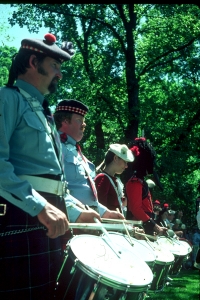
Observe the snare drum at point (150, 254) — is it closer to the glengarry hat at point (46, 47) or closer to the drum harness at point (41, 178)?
the drum harness at point (41, 178)

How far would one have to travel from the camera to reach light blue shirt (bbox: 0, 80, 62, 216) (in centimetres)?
262

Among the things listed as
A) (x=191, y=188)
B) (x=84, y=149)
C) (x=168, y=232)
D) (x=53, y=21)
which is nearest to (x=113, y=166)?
(x=168, y=232)

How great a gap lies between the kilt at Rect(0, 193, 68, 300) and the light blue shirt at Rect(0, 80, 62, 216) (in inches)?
5.6

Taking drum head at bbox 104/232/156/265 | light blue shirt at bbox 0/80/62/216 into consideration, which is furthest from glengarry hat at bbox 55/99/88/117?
light blue shirt at bbox 0/80/62/216

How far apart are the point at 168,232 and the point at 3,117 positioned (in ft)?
20.1

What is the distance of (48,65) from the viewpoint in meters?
3.07

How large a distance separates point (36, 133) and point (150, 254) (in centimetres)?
183

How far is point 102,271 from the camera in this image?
9.73 feet

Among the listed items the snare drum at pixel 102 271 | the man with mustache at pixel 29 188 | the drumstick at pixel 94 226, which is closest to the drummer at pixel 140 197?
the drumstick at pixel 94 226

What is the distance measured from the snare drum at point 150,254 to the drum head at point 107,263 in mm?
182

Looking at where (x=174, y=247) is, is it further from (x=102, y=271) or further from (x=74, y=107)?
(x=102, y=271)

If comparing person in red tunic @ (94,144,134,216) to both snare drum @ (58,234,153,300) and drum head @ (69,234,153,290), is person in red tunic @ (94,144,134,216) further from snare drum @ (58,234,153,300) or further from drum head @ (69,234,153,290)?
snare drum @ (58,234,153,300)

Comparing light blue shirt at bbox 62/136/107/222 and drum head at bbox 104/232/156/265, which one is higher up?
light blue shirt at bbox 62/136/107/222

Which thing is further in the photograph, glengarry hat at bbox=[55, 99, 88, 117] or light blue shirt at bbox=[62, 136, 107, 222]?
glengarry hat at bbox=[55, 99, 88, 117]
